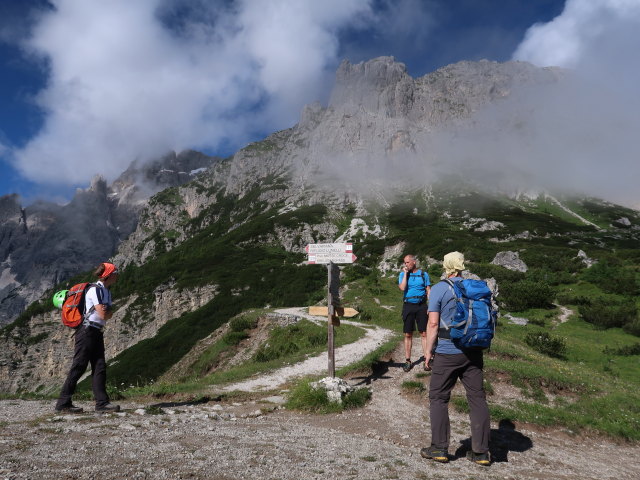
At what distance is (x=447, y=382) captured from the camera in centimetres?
621

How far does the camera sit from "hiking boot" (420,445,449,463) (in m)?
6.12

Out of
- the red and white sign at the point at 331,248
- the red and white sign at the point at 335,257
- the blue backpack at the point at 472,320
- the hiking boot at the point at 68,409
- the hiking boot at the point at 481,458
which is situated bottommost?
the hiking boot at the point at 481,458

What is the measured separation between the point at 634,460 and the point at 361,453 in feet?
22.2

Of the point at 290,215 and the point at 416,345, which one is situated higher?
the point at 290,215

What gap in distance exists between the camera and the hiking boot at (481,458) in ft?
20.1

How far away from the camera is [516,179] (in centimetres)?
18700

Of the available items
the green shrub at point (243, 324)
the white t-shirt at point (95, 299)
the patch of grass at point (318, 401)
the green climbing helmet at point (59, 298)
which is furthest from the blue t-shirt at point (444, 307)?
the green shrub at point (243, 324)

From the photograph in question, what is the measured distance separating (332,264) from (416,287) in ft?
9.99

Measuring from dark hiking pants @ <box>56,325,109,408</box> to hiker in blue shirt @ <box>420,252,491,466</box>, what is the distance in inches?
276

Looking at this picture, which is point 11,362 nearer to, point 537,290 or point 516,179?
point 537,290

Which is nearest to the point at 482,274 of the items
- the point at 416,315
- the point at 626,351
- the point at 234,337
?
the point at 626,351

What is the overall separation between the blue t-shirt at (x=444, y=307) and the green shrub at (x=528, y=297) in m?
29.7

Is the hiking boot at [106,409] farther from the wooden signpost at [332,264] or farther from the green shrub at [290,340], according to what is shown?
the green shrub at [290,340]

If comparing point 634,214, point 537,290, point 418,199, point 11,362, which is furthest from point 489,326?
point 634,214
